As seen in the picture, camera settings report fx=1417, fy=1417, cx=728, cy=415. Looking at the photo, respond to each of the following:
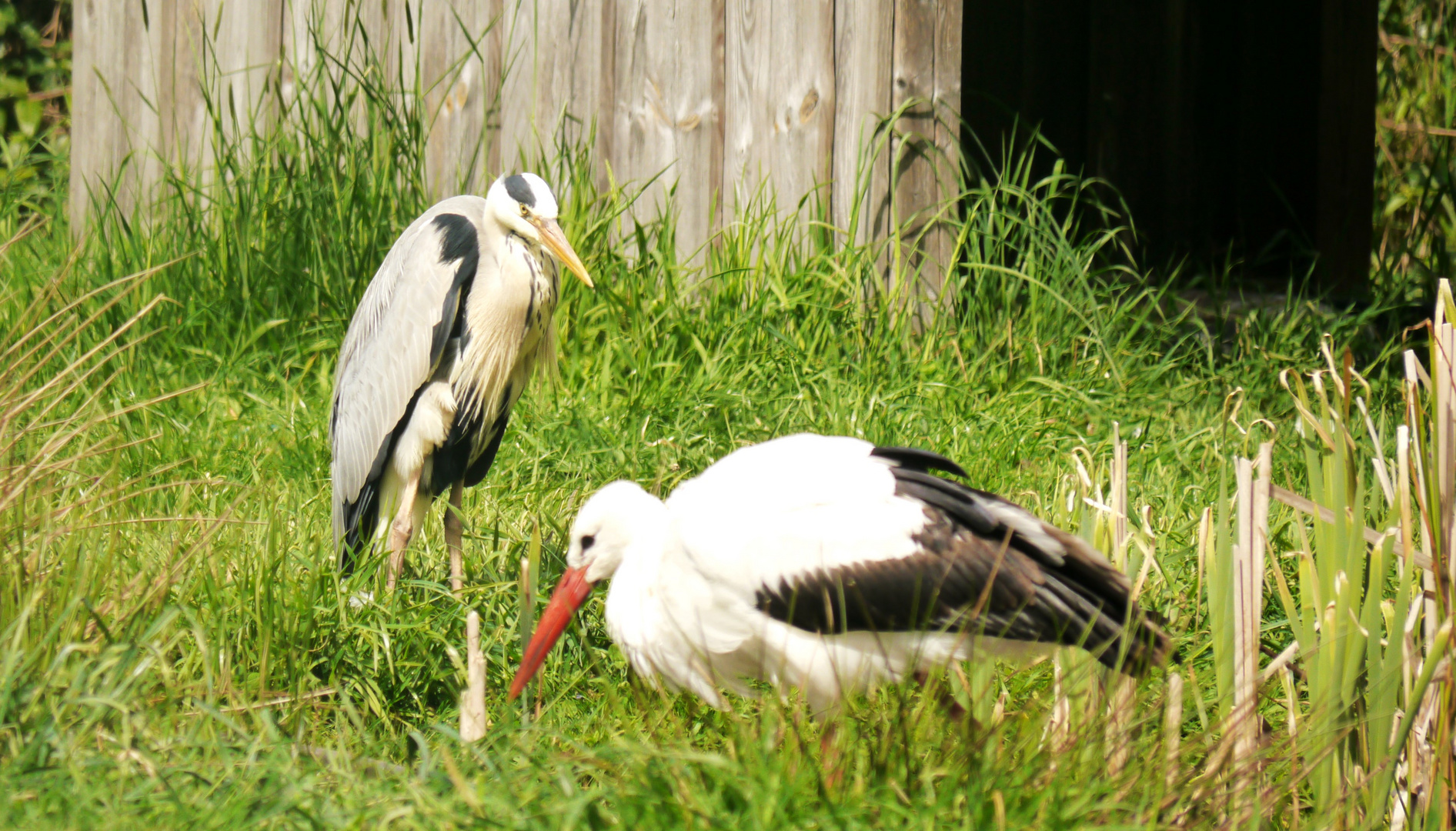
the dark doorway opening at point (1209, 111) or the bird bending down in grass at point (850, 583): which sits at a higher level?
the dark doorway opening at point (1209, 111)

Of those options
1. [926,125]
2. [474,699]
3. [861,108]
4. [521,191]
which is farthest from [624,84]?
[474,699]

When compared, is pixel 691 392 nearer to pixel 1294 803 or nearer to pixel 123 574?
pixel 123 574

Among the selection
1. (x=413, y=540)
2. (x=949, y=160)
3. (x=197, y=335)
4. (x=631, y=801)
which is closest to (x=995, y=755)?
(x=631, y=801)

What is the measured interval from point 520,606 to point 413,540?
3.02ft

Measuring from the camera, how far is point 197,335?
464 centimetres

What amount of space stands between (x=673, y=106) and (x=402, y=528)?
6.80ft

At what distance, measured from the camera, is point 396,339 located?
354 centimetres

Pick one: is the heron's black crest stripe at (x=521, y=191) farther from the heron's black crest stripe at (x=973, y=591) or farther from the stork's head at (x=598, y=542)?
the heron's black crest stripe at (x=973, y=591)

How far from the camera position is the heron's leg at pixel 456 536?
3018 millimetres

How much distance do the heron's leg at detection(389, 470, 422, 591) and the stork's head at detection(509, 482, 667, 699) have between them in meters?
0.51

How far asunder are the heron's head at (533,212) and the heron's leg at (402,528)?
27.1 inches

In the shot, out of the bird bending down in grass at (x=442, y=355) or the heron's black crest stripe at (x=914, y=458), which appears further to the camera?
the bird bending down in grass at (x=442, y=355)

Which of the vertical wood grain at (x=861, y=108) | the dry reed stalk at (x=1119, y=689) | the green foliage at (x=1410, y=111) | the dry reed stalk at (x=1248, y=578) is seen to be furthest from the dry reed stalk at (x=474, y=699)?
the green foliage at (x=1410, y=111)

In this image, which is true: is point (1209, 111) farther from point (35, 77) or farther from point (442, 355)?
point (35, 77)
